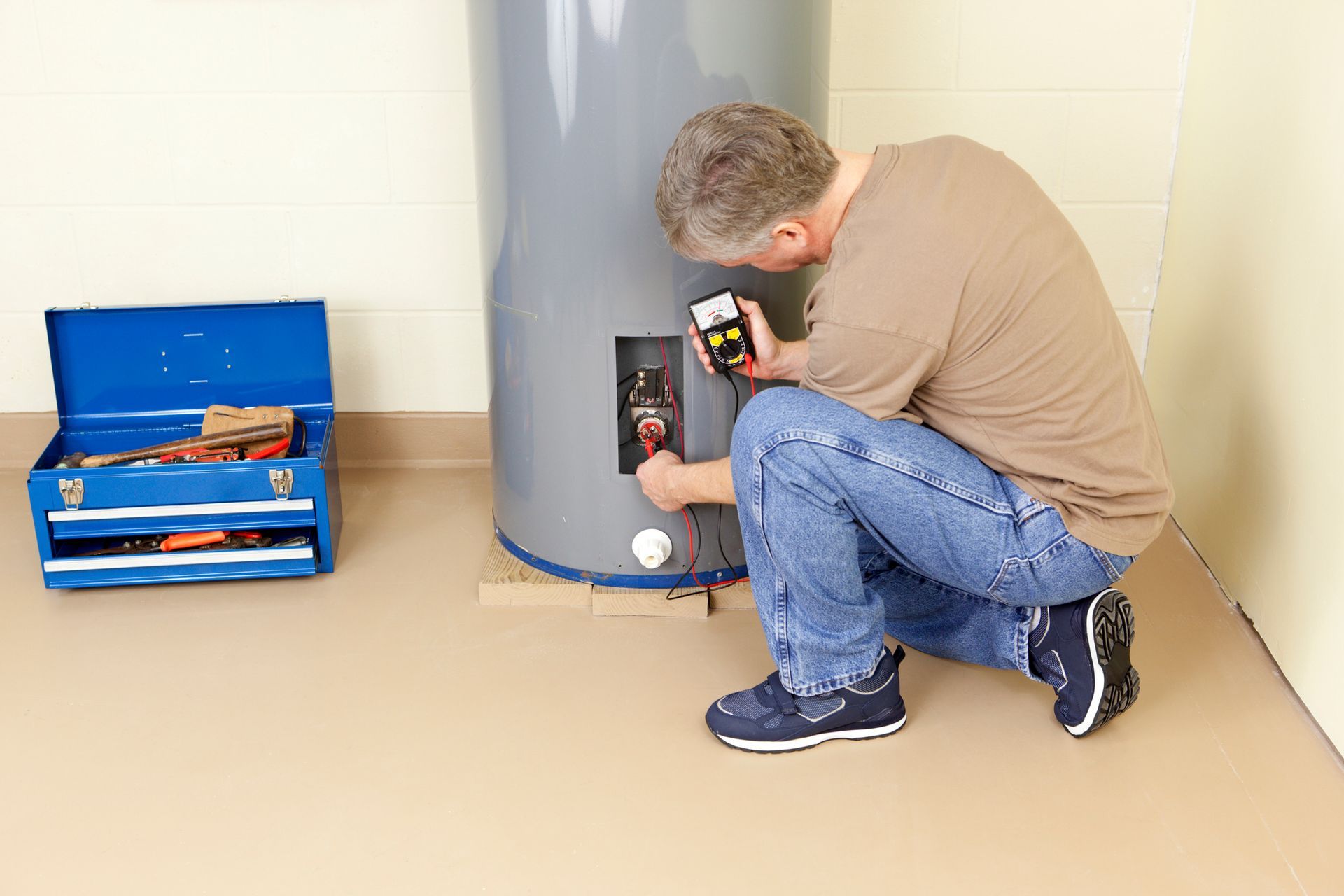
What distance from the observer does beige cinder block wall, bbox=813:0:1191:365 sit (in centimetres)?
224

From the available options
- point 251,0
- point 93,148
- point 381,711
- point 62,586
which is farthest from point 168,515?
point 251,0

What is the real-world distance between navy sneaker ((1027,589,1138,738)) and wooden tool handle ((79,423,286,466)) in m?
1.44

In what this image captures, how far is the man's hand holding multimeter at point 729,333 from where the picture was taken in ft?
5.74

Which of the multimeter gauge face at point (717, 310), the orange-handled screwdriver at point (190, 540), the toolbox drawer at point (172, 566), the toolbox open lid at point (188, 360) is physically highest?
the multimeter gauge face at point (717, 310)

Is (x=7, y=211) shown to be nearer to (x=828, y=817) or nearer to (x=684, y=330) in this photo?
(x=684, y=330)

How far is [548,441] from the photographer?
1.94 metres

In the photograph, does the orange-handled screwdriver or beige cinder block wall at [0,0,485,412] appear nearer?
the orange-handled screwdriver

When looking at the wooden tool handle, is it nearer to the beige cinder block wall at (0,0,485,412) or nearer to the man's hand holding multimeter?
the beige cinder block wall at (0,0,485,412)

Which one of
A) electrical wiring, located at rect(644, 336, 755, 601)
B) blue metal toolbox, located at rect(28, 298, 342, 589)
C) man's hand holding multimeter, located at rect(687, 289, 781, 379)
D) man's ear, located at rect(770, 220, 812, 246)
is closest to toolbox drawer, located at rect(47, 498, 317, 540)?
blue metal toolbox, located at rect(28, 298, 342, 589)

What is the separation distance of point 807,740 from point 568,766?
341 millimetres

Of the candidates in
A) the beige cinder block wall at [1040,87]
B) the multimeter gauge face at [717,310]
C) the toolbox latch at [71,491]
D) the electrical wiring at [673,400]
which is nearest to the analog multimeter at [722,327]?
the multimeter gauge face at [717,310]

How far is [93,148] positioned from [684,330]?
1.42m

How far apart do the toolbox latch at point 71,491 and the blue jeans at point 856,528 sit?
1.21 meters

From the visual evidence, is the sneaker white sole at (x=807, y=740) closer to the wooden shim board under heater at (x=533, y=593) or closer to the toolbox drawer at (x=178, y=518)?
the wooden shim board under heater at (x=533, y=593)
